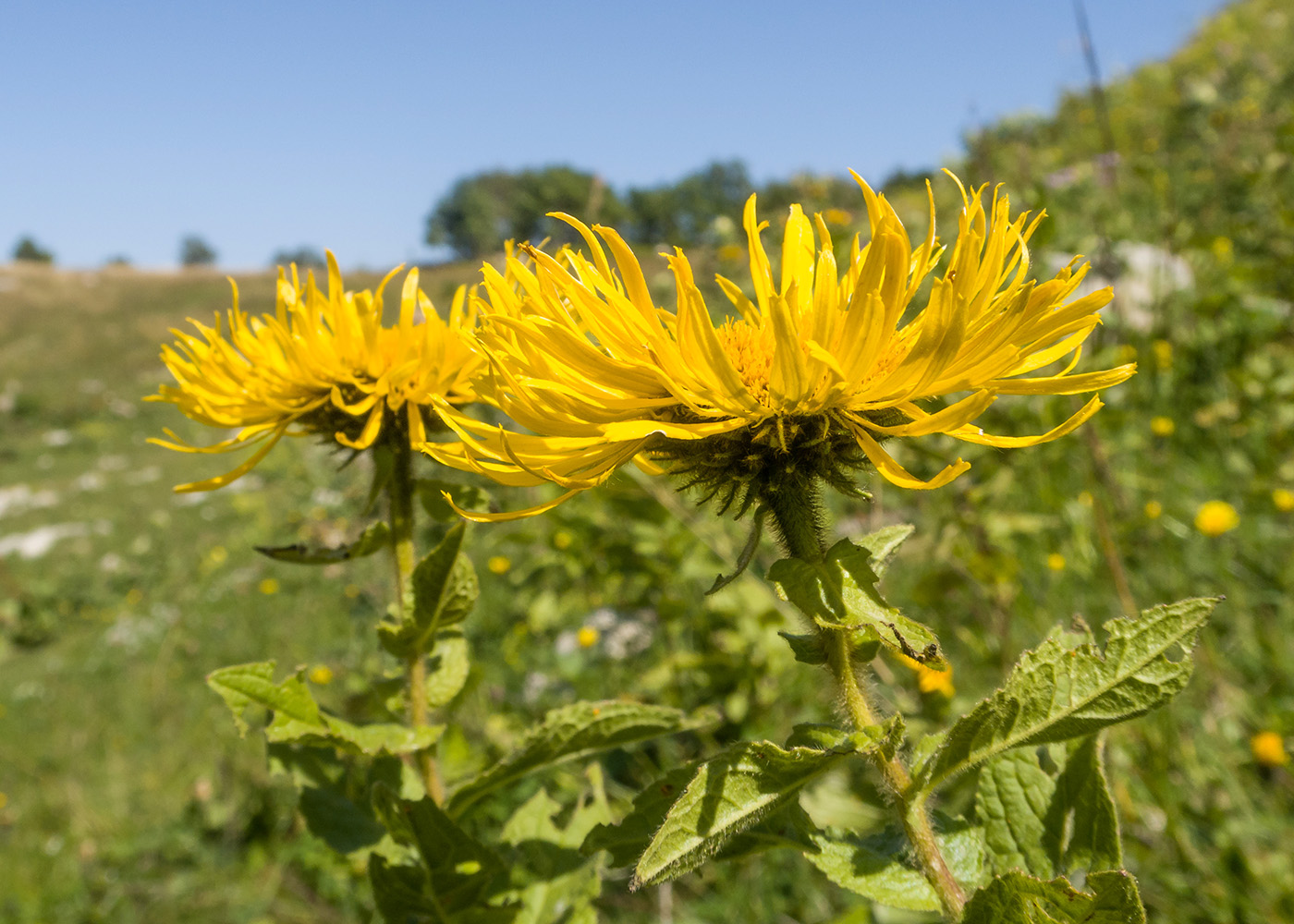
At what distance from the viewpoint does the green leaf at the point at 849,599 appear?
1016 mm

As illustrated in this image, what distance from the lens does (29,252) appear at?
6712cm

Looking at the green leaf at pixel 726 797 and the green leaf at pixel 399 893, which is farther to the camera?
the green leaf at pixel 399 893

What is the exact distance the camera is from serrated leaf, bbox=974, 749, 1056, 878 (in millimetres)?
1308

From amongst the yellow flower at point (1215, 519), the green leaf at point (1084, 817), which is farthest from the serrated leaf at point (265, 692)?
the yellow flower at point (1215, 519)

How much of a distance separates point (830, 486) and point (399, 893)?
1174mm

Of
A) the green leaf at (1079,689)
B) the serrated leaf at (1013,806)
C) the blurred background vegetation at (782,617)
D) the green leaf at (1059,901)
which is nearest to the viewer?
the green leaf at (1059,901)

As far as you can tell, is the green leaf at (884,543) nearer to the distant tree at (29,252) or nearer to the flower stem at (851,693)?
the flower stem at (851,693)

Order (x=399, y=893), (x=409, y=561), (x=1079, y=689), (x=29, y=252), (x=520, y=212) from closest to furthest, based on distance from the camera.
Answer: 1. (x=1079, y=689)
2. (x=399, y=893)
3. (x=409, y=561)
4. (x=520, y=212)
5. (x=29, y=252)

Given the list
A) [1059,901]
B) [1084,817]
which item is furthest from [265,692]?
[1084,817]

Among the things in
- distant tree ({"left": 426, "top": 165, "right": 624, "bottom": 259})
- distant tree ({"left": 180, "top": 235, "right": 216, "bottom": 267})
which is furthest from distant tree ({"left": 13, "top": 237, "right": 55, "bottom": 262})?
distant tree ({"left": 426, "top": 165, "right": 624, "bottom": 259})

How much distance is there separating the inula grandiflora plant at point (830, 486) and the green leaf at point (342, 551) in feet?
0.54

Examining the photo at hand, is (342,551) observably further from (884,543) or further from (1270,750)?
(1270,750)

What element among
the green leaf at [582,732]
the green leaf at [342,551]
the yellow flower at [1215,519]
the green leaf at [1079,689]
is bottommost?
the yellow flower at [1215,519]

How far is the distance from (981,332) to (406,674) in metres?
1.29
